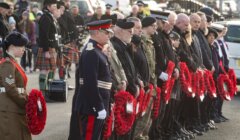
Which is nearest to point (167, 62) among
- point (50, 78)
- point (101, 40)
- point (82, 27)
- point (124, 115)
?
point (124, 115)

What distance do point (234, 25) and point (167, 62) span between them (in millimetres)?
7976

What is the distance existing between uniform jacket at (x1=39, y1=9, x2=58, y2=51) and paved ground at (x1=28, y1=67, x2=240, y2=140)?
1180 millimetres

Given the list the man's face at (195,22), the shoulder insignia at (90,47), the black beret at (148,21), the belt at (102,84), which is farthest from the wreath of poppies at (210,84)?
the shoulder insignia at (90,47)

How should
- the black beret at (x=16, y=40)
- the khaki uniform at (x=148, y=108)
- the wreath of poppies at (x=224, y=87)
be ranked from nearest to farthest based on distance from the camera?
the black beret at (x=16, y=40)
the khaki uniform at (x=148, y=108)
the wreath of poppies at (x=224, y=87)

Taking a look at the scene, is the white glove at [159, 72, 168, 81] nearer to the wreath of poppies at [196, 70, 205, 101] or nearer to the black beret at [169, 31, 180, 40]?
the black beret at [169, 31, 180, 40]

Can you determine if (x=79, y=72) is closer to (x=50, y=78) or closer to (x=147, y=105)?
(x=147, y=105)

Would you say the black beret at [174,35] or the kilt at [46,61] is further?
the kilt at [46,61]

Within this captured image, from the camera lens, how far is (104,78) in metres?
6.81

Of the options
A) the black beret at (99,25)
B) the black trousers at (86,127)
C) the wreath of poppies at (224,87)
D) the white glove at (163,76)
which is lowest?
the wreath of poppies at (224,87)

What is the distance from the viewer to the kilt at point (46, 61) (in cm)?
1270

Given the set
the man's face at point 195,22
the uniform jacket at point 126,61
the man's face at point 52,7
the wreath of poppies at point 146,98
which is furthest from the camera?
the man's face at point 52,7

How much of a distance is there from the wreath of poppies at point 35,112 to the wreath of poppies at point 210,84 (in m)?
4.68

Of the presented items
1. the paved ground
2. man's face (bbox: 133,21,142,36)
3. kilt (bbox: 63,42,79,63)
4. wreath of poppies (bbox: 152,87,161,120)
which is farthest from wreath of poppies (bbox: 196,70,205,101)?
kilt (bbox: 63,42,79,63)

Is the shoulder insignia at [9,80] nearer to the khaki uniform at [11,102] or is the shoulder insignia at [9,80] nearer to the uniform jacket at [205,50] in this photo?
the khaki uniform at [11,102]
